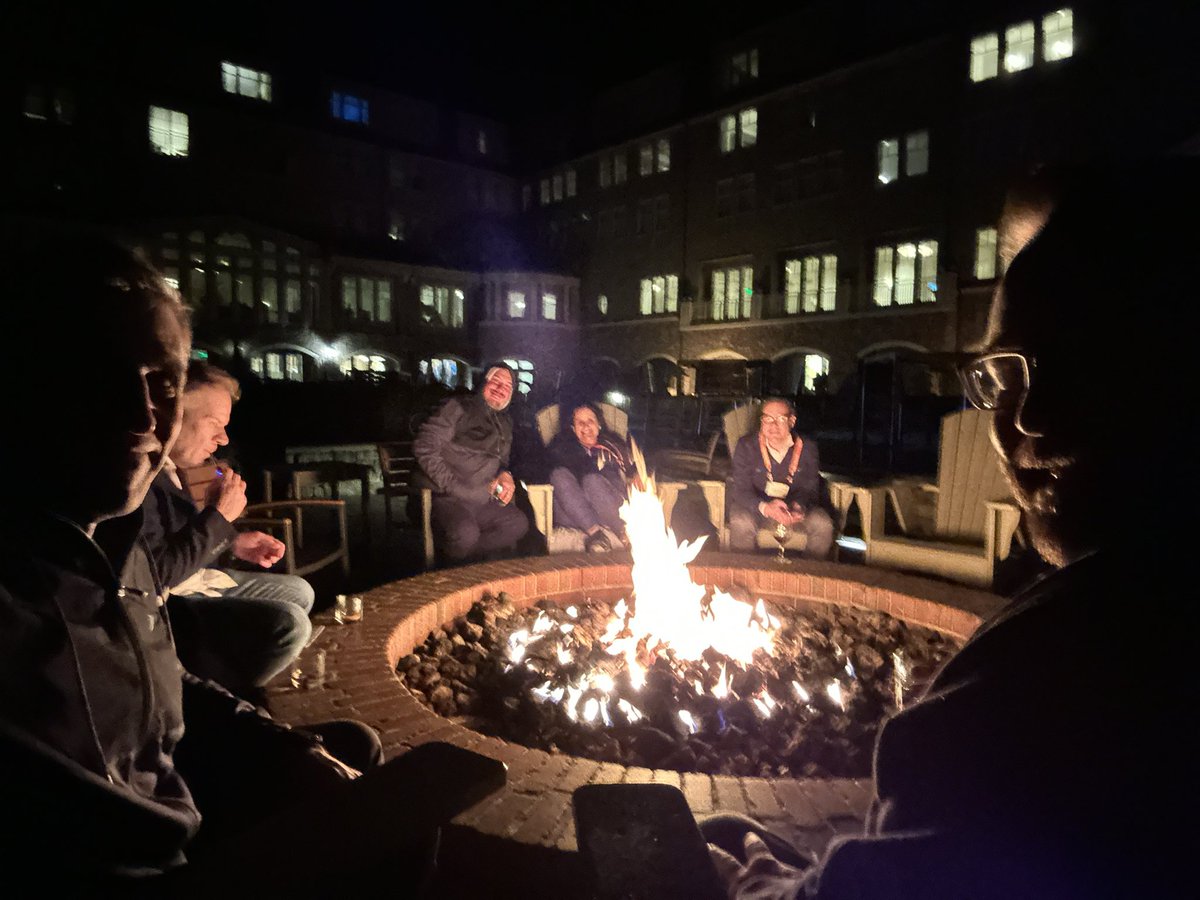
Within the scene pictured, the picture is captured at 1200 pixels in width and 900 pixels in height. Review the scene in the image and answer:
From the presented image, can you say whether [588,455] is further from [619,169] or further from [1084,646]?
[619,169]

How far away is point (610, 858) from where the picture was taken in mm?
1256

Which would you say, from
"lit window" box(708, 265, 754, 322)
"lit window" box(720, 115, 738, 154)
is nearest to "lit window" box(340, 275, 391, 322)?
"lit window" box(708, 265, 754, 322)

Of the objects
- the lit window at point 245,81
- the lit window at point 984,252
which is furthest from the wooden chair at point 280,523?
the lit window at point 245,81

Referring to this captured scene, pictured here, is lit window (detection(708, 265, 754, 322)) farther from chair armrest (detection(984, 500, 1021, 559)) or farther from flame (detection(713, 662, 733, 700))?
flame (detection(713, 662, 733, 700))

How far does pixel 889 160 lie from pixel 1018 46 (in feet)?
12.1

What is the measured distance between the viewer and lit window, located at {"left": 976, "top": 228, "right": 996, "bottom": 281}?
1692cm

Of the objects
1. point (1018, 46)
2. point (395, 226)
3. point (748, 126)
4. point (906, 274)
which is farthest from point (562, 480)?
point (395, 226)

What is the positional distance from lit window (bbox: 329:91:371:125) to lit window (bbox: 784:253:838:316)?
18059 mm

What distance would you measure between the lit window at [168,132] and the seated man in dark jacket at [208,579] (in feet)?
79.0

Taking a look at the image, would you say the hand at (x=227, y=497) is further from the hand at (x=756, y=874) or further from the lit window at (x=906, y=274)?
the lit window at (x=906, y=274)

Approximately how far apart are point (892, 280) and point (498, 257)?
668 inches

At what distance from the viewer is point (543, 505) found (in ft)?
17.8

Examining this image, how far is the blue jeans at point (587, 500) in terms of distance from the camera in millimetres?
5684

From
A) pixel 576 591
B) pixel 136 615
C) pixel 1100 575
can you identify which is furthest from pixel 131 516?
pixel 576 591
